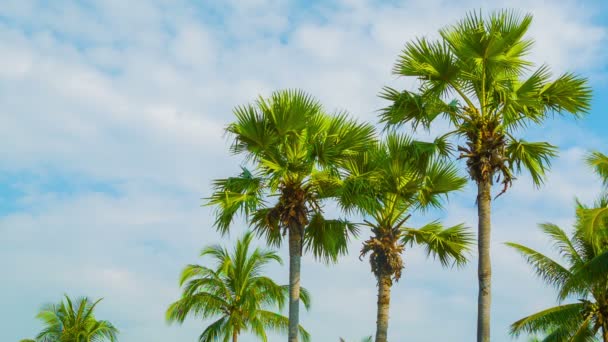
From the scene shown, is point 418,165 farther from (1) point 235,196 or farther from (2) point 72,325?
(2) point 72,325

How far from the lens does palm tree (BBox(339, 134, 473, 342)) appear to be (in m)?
21.4

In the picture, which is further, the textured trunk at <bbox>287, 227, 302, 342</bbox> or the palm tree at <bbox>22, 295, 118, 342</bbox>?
the palm tree at <bbox>22, 295, 118, 342</bbox>

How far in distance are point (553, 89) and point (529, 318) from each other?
10922 millimetres

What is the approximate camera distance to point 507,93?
1764 centimetres

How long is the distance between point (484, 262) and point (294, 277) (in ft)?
18.8

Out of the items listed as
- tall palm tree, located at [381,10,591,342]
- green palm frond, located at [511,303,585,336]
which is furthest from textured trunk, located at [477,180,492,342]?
green palm frond, located at [511,303,585,336]

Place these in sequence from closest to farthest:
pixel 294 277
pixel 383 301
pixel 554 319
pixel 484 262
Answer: pixel 484 262 → pixel 294 277 → pixel 383 301 → pixel 554 319

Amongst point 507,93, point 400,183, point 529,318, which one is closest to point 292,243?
point 400,183

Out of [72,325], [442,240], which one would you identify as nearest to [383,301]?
[442,240]

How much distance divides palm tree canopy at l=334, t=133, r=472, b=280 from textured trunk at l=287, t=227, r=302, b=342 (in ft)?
5.00

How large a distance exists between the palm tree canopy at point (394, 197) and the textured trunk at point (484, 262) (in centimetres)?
308

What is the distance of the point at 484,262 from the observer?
672 inches

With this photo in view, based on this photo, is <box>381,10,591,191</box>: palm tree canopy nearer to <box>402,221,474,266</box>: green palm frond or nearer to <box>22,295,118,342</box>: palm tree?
<box>402,221,474,266</box>: green palm frond

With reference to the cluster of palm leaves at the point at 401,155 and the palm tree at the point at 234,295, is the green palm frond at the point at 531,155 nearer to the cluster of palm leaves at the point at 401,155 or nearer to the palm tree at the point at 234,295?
the cluster of palm leaves at the point at 401,155
